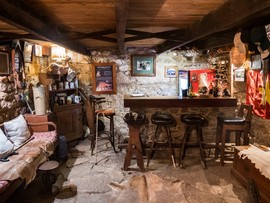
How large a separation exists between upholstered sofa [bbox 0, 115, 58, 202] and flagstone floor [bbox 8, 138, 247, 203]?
0.43m

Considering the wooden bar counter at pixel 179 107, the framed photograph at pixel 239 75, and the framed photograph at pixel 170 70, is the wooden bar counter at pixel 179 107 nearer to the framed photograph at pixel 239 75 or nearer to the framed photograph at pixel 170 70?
the framed photograph at pixel 239 75

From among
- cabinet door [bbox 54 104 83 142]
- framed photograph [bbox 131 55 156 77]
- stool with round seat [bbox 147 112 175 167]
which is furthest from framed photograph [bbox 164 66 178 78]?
cabinet door [bbox 54 104 83 142]

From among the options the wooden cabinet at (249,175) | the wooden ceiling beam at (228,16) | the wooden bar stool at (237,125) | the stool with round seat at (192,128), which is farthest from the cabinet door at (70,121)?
the wooden cabinet at (249,175)

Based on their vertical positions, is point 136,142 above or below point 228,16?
below

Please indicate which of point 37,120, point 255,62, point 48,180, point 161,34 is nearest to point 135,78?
point 161,34

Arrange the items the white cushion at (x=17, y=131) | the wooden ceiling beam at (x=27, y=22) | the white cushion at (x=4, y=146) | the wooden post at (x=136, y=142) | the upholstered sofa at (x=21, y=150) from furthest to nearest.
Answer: the wooden post at (x=136, y=142) < the white cushion at (x=17, y=131) < the white cushion at (x=4, y=146) < the upholstered sofa at (x=21, y=150) < the wooden ceiling beam at (x=27, y=22)

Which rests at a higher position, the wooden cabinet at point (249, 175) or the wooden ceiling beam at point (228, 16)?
the wooden ceiling beam at point (228, 16)

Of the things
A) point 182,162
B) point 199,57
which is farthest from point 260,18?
point 199,57

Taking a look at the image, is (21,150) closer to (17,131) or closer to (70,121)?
(17,131)

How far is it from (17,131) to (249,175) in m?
3.21

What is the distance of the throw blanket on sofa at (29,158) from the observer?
7.95 feet

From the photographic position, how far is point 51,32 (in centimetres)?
279

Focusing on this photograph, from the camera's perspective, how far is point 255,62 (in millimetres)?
3674

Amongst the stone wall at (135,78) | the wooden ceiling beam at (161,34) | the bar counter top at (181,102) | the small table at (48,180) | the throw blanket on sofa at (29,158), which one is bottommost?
the small table at (48,180)
